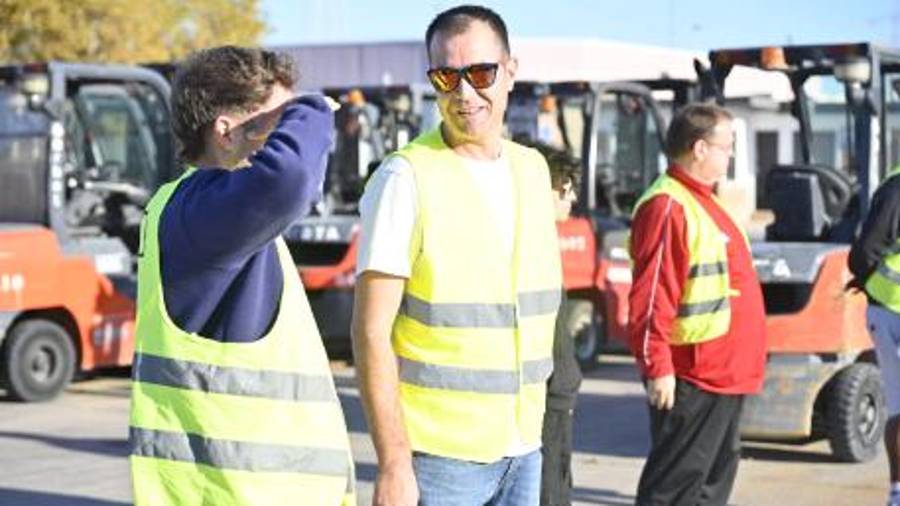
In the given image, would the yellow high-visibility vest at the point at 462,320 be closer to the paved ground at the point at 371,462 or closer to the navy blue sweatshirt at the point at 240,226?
the navy blue sweatshirt at the point at 240,226

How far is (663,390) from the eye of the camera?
628cm

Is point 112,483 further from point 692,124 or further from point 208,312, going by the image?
point 208,312

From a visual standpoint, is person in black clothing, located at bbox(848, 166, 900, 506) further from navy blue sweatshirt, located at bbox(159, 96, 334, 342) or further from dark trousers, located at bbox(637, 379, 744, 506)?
navy blue sweatshirt, located at bbox(159, 96, 334, 342)

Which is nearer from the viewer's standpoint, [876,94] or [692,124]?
[692,124]

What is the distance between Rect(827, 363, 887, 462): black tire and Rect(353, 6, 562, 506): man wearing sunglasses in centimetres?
564

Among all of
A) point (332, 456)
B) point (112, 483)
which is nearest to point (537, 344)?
point (332, 456)

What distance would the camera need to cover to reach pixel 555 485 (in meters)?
5.83

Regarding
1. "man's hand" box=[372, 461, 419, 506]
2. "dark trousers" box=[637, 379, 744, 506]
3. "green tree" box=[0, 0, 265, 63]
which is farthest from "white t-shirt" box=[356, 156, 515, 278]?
"green tree" box=[0, 0, 265, 63]

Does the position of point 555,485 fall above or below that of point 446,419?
below

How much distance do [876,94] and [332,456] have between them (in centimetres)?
803

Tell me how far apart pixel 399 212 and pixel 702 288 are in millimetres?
2582

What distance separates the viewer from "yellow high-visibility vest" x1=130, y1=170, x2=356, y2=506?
3.30 meters

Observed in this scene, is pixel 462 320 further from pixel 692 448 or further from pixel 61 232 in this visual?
pixel 61 232

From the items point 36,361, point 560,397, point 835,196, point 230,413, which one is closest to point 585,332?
point 835,196
